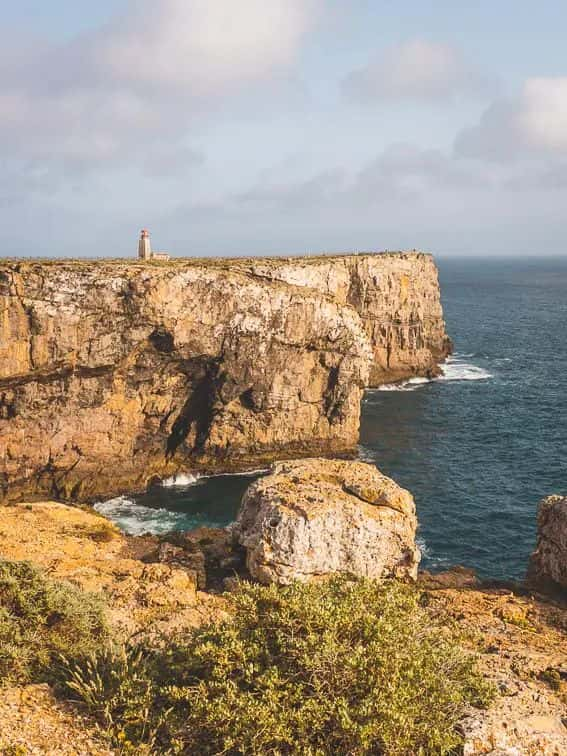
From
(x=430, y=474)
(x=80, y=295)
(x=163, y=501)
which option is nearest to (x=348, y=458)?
(x=430, y=474)

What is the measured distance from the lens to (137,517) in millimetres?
50844

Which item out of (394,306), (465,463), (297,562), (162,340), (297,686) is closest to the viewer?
(297,686)

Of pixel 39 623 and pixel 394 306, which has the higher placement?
pixel 394 306

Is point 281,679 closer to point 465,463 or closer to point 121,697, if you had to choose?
point 121,697

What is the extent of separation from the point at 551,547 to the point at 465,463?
31.4m

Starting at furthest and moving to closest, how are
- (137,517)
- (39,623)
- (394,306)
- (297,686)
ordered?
(394,306), (137,517), (39,623), (297,686)

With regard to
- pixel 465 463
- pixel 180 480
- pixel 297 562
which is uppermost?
pixel 297 562

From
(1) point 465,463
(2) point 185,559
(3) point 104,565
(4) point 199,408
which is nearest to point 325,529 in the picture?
(2) point 185,559

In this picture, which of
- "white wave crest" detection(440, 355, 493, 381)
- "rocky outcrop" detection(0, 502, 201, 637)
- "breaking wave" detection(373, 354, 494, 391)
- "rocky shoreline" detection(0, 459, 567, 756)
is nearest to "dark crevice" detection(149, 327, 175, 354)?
"rocky outcrop" detection(0, 502, 201, 637)

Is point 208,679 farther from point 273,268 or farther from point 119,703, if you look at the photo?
point 273,268

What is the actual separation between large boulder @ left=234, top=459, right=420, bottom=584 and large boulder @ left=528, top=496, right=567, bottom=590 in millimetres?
7418

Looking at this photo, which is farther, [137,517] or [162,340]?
[162,340]

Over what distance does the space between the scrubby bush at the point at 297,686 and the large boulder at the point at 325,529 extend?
36.2 feet

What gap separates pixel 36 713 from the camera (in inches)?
572
